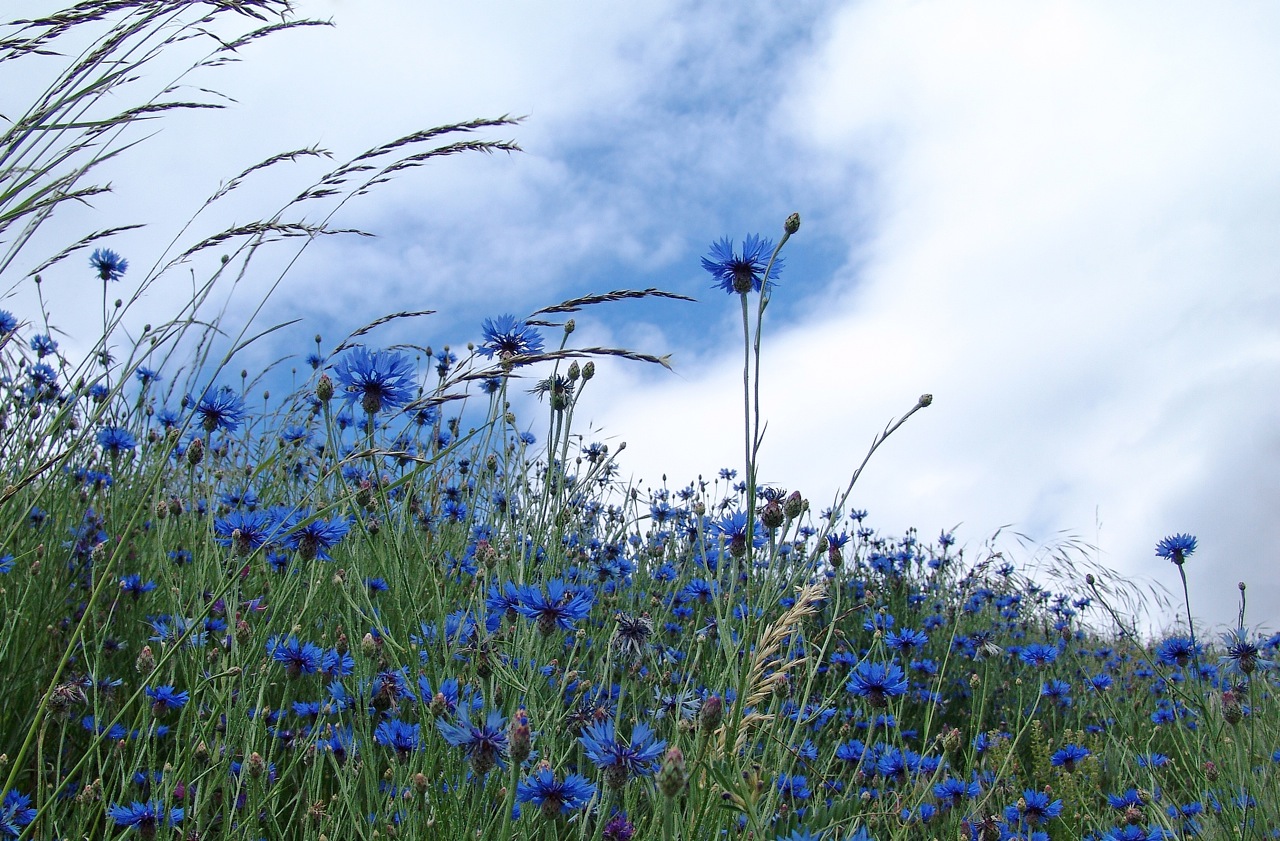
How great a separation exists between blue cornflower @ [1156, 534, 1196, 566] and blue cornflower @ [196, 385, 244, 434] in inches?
123

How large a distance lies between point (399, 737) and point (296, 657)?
35 cm

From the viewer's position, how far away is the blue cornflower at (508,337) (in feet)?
7.13

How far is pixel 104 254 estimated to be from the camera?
4148 millimetres

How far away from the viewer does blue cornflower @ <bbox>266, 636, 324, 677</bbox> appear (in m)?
1.99

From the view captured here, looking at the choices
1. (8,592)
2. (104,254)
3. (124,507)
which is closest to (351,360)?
(8,592)

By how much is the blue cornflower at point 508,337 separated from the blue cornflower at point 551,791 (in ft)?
3.37

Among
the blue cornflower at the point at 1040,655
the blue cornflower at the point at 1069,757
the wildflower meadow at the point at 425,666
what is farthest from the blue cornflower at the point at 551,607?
the blue cornflower at the point at 1040,655

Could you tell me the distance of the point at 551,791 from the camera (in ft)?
4.71

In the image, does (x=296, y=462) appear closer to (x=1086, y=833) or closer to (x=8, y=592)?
(x=8, y=592)

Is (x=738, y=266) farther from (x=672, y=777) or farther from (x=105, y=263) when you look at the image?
(x=105, y=263)

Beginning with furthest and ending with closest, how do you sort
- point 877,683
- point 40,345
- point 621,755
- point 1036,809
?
point 40,345 → point 1036,809 → point 877,683 → point 621,755

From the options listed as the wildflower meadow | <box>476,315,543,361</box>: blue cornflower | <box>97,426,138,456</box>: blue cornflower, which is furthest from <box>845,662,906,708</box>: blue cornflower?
<box>97,426,138,456</box>: blue cornflower

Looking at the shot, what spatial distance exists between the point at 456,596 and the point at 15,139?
6.55 ft

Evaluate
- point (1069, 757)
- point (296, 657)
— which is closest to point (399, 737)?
point (296, 657)
